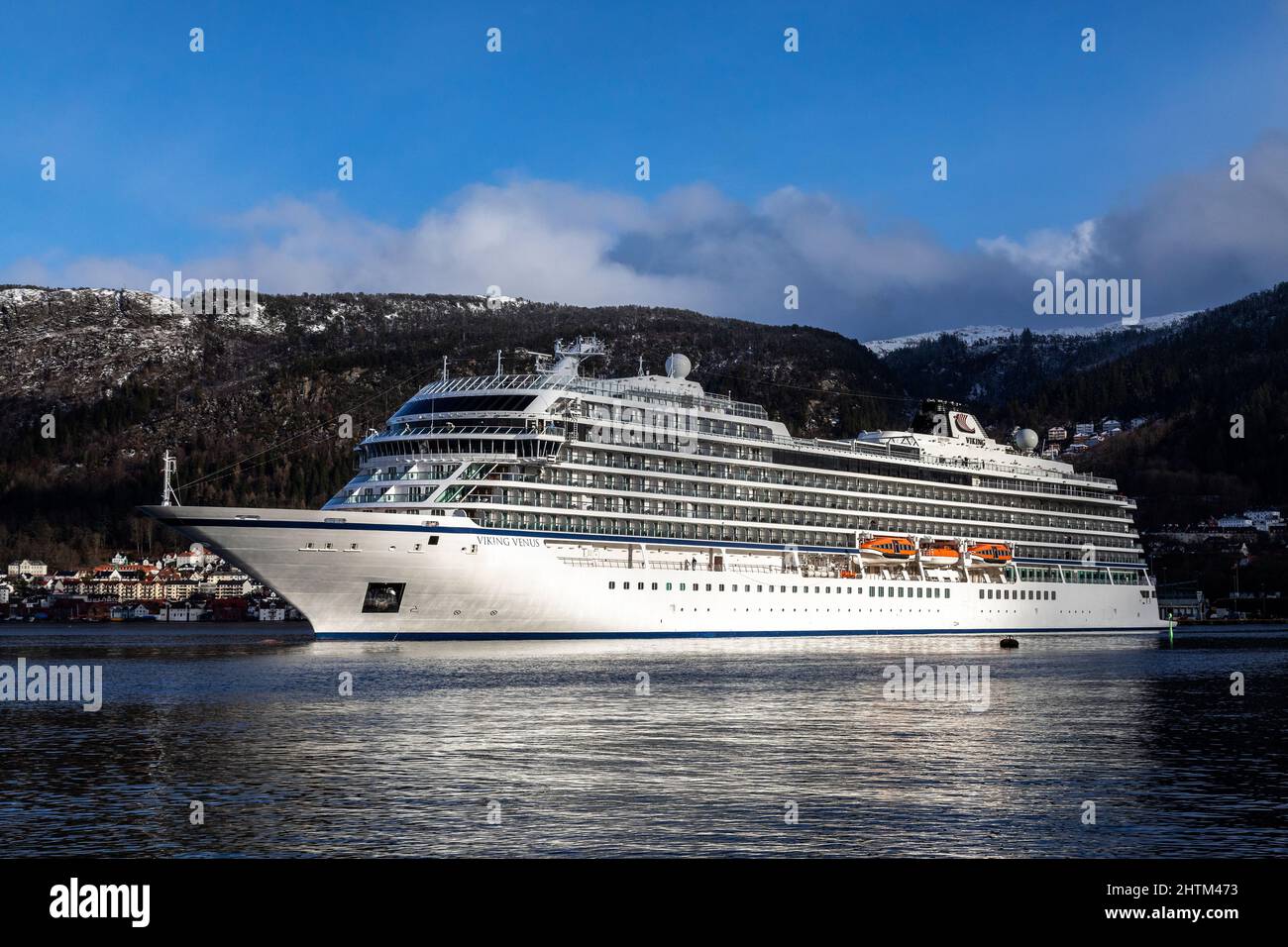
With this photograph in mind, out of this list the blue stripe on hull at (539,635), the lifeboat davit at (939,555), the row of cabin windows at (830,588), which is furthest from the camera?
the lifeboat davit at (939,555)

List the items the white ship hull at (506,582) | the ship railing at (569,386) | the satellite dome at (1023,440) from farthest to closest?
the satellite dome at (1023,440), the ship railing at (569,386), the white ship hull at (506,582)

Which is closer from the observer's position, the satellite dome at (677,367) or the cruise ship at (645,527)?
the cruise ship at (645,527)

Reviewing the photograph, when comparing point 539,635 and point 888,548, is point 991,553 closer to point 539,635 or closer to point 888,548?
point 888,548

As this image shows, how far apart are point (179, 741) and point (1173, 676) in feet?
157

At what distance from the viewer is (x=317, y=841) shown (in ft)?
76.2

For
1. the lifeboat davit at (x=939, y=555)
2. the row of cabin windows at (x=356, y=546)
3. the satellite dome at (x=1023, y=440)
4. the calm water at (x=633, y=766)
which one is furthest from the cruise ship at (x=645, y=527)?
the calm water at (x=633, y=766)

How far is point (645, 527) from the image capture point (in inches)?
3467

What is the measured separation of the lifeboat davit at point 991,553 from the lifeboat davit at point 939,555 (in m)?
2.72

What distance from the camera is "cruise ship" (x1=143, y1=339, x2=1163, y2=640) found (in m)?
74.3

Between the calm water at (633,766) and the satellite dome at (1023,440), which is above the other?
the satellite dome at (1023,440)

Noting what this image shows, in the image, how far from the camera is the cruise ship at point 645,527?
74.3 m

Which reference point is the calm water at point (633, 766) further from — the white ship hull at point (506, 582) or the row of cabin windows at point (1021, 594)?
the row of cabin windows at point (1021, 594)
